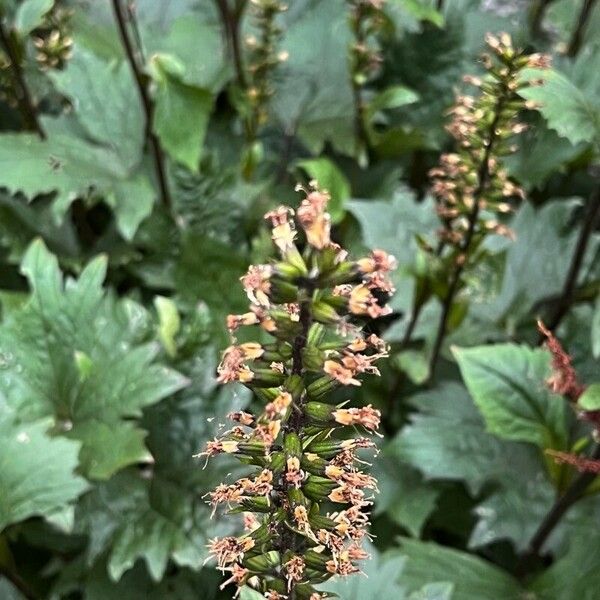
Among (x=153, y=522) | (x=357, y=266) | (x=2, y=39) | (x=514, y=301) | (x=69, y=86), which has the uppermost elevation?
(x=357, y=266)

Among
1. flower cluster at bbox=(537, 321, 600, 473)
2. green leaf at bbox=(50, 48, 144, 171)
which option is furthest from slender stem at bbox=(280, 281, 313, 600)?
green leaf at bbox=(50, 48, 144, 171)

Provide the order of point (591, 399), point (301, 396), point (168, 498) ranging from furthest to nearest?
point (168, 498) → point (591, 399) → point (301, 396)

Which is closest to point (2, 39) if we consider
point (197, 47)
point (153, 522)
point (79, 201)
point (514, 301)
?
point (79, 201)

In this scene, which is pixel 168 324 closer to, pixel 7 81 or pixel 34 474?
pixel 34 474

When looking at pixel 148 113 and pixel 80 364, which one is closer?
pixel 80 364

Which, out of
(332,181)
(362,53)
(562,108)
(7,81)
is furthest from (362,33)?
(7,81)

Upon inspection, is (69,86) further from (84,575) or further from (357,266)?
(357,266)
